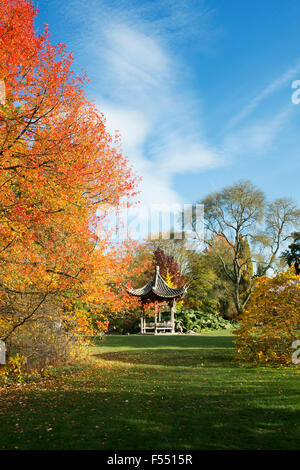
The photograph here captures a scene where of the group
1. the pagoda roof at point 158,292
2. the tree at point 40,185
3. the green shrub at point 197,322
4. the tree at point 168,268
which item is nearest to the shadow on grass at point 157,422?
the tree at point 40,185

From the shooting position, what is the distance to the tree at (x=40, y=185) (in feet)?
26.1

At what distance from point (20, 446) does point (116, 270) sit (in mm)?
7319

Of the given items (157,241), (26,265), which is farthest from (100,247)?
(157,241)

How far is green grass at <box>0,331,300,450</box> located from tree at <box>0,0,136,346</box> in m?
2.13

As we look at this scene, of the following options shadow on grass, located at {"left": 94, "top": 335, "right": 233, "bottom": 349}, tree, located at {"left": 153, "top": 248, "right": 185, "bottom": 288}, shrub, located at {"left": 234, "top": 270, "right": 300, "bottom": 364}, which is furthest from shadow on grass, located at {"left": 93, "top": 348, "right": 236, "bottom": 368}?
tree, located at {"left": 153, "top": 248, "right": 185, "bottom": 288}

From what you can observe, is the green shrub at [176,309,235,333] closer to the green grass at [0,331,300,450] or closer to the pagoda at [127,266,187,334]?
the pagoda at [127,266,187,334]

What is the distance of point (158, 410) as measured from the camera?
503 cm

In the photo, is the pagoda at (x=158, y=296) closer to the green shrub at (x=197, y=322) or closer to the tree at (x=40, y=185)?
the green shrub at (x=197, y=322)

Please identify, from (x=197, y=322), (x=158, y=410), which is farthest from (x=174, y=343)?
(x=158, y=410)

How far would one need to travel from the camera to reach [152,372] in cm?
856

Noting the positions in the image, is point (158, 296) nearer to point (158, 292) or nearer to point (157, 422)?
point (158, 292)

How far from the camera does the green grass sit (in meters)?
3.88

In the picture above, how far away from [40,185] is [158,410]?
5.90 metres

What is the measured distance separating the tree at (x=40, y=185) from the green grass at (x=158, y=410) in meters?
2.13
